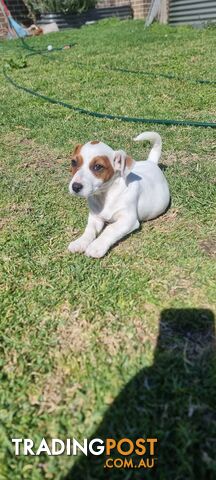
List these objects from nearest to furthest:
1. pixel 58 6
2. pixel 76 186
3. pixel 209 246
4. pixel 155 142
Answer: pixel 76 186 → pixel 209 246 → pixel 155 142 → pixel 58 6

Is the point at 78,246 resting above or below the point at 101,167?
below

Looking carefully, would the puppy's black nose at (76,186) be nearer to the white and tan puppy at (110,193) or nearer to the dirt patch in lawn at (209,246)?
the white and tan puppy at (110,193)

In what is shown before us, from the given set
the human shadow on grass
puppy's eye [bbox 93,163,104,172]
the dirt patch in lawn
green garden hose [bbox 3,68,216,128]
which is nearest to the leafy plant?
green garden hose [bbox 3,68,216,128]

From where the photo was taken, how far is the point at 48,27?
14422mm

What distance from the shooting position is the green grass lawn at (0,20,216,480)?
1.68 meters

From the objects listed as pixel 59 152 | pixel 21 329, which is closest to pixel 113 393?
pixel 21 329

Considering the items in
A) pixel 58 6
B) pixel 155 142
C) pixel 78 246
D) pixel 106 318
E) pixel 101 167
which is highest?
pixel 58 6

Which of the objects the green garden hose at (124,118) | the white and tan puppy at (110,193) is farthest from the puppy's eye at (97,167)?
the green garden hose at (124,118)

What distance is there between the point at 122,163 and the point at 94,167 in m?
0.20

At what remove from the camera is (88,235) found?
9.24ft

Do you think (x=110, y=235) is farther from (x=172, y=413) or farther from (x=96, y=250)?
(x=172, y=413)

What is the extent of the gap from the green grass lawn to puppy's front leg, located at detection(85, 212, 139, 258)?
2.8 inches

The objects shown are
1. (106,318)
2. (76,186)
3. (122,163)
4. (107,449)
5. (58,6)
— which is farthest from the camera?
(58,6)

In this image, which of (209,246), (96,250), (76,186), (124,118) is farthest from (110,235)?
(124,118)
